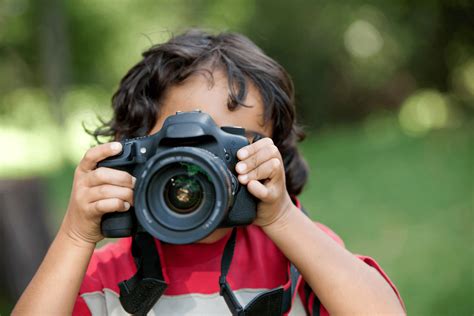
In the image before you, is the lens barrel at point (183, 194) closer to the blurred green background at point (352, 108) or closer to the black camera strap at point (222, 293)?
the black camera strap at point (222, 293)

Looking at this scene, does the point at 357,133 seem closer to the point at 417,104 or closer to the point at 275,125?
the point at 417,104

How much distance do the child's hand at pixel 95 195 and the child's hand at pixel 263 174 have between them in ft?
0.85

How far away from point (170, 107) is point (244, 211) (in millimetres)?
401

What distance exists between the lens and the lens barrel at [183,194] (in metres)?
1.28

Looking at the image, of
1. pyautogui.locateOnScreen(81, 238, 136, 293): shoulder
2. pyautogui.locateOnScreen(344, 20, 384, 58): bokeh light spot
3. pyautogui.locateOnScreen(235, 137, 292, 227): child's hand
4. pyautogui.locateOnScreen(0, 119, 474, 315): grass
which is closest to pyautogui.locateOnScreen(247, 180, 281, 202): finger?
pyautogui.locateOnScreen(235, 137, 292, 227): child's hand

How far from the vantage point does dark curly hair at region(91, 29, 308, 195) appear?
5.69 feet

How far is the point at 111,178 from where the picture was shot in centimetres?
142

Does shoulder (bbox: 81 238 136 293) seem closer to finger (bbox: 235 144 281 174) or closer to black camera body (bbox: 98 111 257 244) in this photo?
black camera body (bbox: 98 111 257 244)

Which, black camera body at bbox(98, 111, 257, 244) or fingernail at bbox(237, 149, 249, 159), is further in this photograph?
fingernail at bbox(237, 149, 249, 159)

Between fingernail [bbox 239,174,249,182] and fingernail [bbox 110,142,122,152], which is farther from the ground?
fingernail [bbox 110,142,122,152]

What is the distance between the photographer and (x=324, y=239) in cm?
150

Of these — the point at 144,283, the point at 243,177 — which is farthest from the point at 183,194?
the point at 144,283

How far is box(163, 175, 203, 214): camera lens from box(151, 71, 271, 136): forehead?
0.27 metres

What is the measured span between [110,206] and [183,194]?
0.17 m
